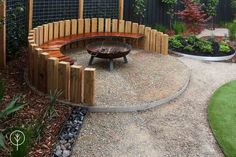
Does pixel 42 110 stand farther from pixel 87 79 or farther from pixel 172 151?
pixel 172 151

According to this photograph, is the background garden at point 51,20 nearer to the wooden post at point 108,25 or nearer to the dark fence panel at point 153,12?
the dark fence panel at point 153,12

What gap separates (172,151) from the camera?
6059mm

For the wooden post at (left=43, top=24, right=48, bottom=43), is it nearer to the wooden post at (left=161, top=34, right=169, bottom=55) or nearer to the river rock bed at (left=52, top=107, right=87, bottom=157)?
the wooden post at (left=161, top=34, right=169, bottom=55)

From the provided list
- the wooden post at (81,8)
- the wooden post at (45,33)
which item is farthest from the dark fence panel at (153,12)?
the wooden post at (45,33)

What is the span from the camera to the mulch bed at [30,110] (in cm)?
561

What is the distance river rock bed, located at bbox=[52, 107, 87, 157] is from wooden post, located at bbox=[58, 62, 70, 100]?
1.35ft

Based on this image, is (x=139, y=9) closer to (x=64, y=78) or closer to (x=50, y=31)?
(x=50, y=31)

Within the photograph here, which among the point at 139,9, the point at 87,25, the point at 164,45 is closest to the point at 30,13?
the point at 87,25

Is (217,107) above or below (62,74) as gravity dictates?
below

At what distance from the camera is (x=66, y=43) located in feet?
32.7

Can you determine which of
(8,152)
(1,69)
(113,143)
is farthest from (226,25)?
(8,152)

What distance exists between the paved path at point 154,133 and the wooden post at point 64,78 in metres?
0.66

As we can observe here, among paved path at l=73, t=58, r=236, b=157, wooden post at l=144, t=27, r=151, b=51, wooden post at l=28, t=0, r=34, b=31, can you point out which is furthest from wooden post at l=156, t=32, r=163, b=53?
wooden post at l=28, t=0, r=34, b=31

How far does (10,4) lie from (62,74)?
3311mm
